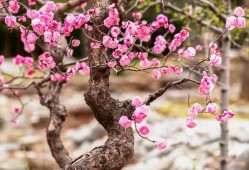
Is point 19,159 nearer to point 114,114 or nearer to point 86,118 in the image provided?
point 86,118

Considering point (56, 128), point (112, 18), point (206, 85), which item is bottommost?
point (56, 128)

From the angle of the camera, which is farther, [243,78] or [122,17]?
[243,78]

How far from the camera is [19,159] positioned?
1097 centimetres

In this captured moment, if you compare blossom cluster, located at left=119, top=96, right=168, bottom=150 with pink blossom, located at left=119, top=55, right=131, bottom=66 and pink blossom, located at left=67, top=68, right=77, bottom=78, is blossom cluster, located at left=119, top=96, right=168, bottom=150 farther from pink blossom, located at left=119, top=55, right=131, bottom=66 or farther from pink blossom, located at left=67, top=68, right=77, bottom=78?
pink blossom, located at left=67, top=68, right=77, bottom=78

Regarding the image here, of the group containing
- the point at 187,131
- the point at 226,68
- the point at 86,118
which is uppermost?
the point at 226,68

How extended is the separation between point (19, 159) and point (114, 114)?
7765 mm

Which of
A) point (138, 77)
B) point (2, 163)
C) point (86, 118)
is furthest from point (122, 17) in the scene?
point (138, 77)

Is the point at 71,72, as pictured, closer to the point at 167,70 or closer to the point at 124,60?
the point at 124,60

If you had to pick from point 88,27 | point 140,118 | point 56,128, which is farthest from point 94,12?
point 56,128

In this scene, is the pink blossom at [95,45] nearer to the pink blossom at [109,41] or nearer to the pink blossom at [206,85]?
the pink blossom at [109,41]

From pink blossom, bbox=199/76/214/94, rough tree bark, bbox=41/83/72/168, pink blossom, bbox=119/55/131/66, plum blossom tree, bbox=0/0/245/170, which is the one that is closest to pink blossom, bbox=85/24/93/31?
plum blossom tree, bbox=0/0/245/170

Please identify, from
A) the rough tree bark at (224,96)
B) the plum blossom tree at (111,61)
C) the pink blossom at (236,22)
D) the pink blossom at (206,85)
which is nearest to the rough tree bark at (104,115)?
the plum blossom tree at (111,61)

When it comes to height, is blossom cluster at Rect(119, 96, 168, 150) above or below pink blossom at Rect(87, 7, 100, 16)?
below

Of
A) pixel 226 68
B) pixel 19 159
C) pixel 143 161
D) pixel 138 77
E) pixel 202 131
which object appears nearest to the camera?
pixel 226 68
